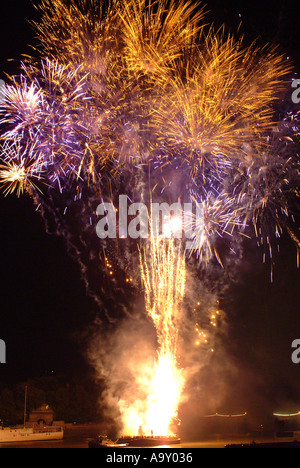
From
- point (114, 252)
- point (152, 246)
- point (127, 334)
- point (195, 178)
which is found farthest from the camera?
point (127, 334)

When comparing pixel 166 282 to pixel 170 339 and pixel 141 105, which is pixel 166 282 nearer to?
pixel 170 339

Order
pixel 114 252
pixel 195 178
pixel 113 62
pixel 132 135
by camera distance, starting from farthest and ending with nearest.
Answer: pixel 114 252 → pixel 195 178 → pixel 132 135 → pixel 113 62

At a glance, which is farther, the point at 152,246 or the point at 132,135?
the point at 152,246

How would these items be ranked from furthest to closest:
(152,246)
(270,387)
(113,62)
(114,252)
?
(270,387)
(114,252)
(152,246)
(113,62)

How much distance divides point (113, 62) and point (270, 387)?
34.8 m

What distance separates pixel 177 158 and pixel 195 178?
120 centimetres

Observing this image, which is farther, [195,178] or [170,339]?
[170,339]

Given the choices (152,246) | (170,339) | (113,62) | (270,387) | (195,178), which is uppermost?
(113,62)

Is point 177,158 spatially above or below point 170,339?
above

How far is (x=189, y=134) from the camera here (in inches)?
488
